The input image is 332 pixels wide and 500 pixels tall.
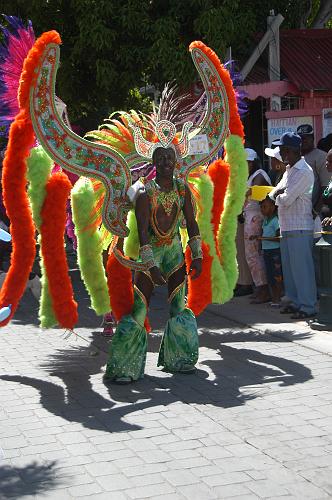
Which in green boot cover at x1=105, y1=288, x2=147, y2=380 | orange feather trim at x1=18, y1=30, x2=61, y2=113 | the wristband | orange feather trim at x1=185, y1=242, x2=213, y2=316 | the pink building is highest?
the pink building

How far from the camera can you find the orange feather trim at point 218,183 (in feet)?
26.2

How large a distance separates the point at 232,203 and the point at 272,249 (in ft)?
6.81

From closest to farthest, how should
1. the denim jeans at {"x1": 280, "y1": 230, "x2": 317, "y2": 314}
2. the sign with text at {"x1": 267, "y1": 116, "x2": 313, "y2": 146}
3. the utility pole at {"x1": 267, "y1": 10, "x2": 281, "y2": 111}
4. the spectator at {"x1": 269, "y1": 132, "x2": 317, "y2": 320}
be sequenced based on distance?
the spectator at {"x1": 269, "y1": 132, "x2": 317, "y2": 320}
the denim jeans at {"x1": 280, "y1": 230, "x2": 317, "y2": 314}
the sign with text at {"x1": 267, "y1": 116, "x2": 313, "y2": 146}
the utility pole at {"x1": 267, "y1": 10, "x2": 281, "y2": 111}

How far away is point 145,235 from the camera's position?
6812 millimetres

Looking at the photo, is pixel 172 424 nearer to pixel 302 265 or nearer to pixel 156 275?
pixel 156 275

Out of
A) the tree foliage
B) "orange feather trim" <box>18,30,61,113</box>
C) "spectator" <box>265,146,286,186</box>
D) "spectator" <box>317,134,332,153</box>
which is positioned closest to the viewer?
"orange feather trim" <box>18,30,61,113</box>

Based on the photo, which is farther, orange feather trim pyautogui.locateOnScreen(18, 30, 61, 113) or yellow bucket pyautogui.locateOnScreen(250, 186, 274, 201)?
yellow bucket pyautogui.locateOnScreen(250, 186, 274, 201)

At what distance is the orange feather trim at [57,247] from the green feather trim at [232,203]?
1601mm

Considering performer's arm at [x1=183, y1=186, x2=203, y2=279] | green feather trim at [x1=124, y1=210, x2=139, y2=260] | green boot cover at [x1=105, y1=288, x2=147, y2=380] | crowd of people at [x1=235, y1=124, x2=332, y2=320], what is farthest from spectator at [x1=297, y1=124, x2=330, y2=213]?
green boot cover at [x1=105, y1=288, x2=147, y2=380]

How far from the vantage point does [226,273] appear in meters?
7.95

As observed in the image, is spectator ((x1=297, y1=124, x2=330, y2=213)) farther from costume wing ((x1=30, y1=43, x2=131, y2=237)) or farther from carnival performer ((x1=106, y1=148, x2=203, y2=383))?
costume wing ((x1=30, y1=43, x2=131, y2=237))

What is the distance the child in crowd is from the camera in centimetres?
1002

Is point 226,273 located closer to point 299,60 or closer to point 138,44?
point 138,44

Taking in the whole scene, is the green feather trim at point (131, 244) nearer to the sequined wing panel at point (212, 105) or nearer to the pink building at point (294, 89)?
the sequined wing panel at point (212, 105)
